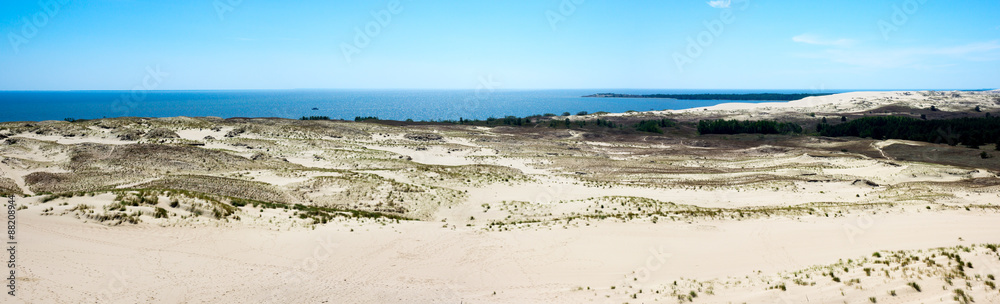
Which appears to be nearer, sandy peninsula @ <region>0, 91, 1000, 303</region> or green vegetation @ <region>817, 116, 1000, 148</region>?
sandy peninsula @ <region>0, 91, 1000, 303</region>

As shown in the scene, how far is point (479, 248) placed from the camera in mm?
17250

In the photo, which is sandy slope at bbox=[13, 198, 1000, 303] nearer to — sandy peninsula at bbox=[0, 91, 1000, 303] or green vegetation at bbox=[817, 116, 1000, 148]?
sandy peninsula at bbox=[0, 91, 1000, 303]

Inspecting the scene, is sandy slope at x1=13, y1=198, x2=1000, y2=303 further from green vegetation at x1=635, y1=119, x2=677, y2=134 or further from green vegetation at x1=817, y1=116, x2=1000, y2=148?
green vegetation at x1=635, y1=119, x2=677, y2=134

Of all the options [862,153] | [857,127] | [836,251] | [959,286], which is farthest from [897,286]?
[857,127]

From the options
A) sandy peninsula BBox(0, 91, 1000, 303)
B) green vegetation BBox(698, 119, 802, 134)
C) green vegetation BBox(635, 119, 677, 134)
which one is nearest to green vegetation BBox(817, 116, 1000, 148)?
green vegetation BBox(698, 119, 802, 134)

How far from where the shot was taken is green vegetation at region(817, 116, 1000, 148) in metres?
51.1

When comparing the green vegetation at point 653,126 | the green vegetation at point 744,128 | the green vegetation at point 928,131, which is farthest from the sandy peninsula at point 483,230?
the green vegetation at point 653,126

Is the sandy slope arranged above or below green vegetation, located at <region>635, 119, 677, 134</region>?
below

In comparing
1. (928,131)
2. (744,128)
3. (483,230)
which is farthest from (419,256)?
(928,131)

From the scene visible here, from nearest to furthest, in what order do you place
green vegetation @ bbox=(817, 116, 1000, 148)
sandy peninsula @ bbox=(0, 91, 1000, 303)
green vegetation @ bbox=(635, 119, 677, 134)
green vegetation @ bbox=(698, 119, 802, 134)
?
sandy peninsula @ bbox=(0, 91, 1000, 303)
green vegetation @ bbox=(817, 116, 1000, 148)
green vegetation @ bbox=(698, 119, 802, 134)
green vegetation @ bbox=(635, 119, 677, 134)

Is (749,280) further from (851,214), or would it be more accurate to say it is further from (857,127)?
(857,127)

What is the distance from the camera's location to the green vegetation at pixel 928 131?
51066mm

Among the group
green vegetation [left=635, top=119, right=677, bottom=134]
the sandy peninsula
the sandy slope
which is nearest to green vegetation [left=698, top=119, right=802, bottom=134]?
green vegetation [left=635, top=119, right=677, bottom=134]

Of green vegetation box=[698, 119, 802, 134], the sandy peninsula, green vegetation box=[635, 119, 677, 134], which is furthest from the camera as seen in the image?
green vegetation box=[635, 119, 677, 134]
